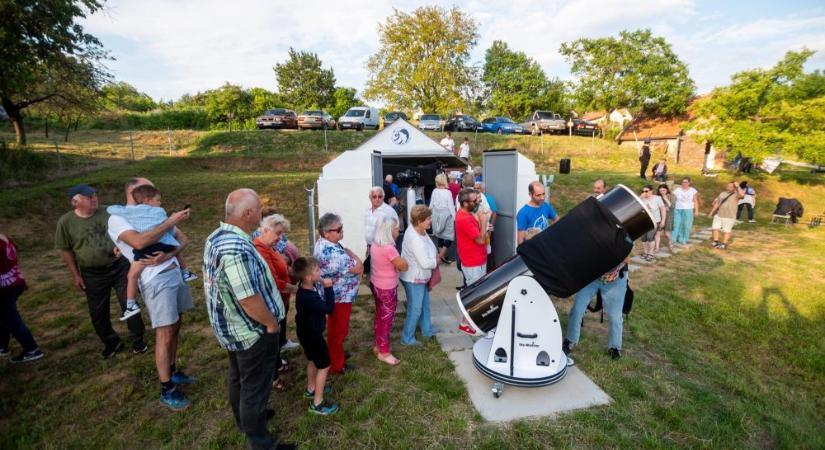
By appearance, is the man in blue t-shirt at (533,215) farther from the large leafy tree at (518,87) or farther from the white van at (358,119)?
the large leafy tree at (518,87)

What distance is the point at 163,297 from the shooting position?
308 centimetres

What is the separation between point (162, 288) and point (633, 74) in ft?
100

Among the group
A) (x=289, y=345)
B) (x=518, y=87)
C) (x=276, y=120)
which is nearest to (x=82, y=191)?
(x=289, y=345)

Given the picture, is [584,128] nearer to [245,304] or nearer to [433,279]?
[433,279]

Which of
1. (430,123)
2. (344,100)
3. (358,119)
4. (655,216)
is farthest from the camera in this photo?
(344,100)

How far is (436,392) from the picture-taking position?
3.36 metres

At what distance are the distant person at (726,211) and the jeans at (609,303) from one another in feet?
20.9

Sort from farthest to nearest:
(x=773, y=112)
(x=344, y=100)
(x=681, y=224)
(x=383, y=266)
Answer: (x=344, y=100), (x=773, y=112), (x=681, y=224), (x=383, y=266)

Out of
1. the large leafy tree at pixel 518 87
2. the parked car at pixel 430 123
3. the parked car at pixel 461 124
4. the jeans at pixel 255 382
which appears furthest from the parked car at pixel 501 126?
the jeans at pixel 255 382

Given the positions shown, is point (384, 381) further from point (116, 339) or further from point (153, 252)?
point (116, 339)

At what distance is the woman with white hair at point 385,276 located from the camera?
3.54 metres

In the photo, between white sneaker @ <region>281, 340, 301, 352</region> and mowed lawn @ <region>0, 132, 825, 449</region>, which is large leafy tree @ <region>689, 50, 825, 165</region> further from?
white sneaker @ <region>281, 340, 301, 352</region>

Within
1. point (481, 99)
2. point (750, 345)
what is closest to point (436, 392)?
point (750, 345)

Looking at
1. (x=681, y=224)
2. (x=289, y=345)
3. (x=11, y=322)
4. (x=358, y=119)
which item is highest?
(x=358, y=119)
